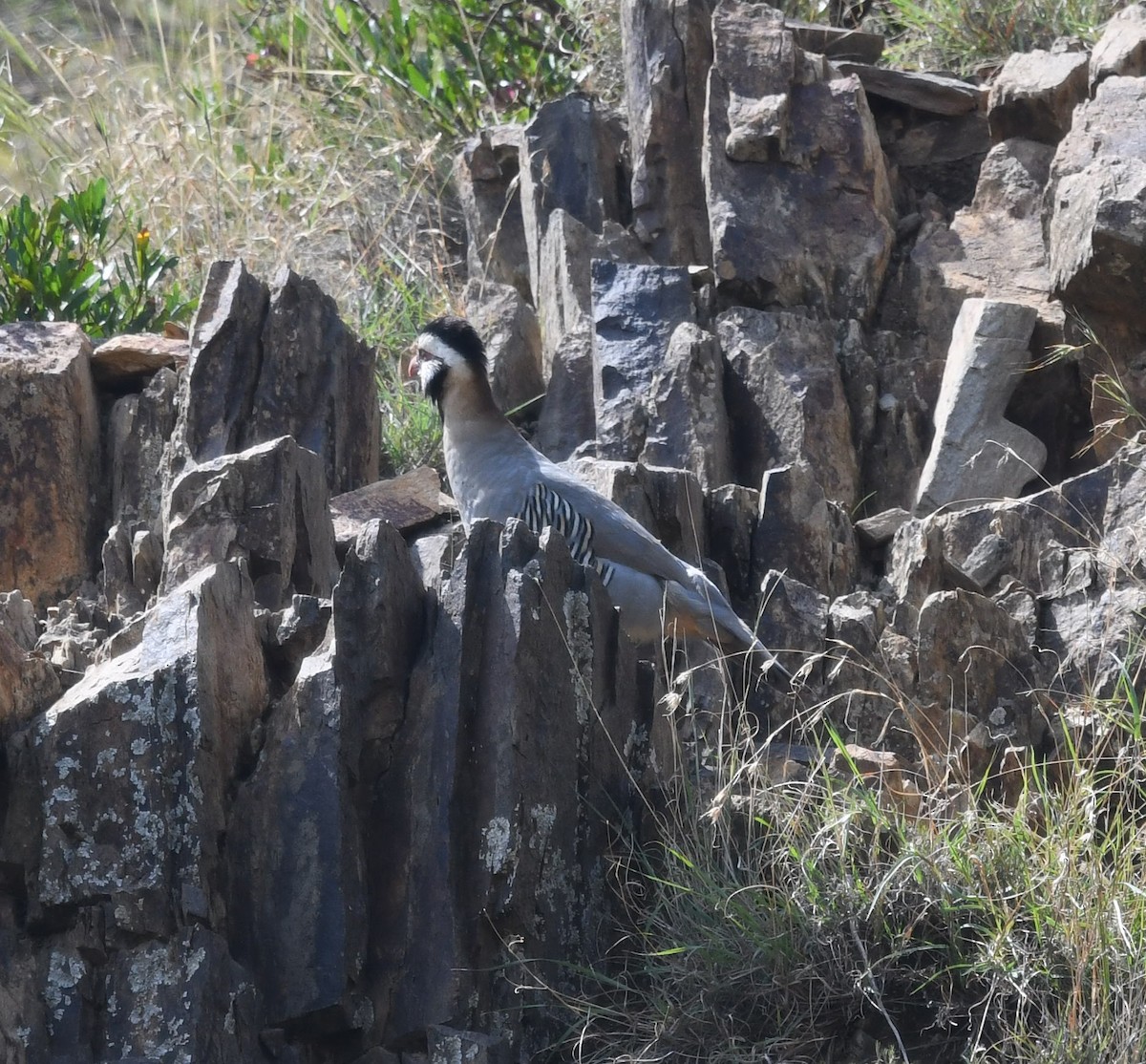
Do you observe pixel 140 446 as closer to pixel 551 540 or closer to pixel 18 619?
pixel 18 619

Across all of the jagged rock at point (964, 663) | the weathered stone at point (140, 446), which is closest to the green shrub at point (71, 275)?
the weathered stone at point (140, 446)

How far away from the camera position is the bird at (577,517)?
19.7ft

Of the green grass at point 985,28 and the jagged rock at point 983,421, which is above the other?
the green grass at point 985,28

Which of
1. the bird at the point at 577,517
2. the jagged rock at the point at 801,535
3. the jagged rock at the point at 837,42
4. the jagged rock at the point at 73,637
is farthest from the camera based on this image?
the jagged rock at the point at 837,42

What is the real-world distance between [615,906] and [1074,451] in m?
4.07

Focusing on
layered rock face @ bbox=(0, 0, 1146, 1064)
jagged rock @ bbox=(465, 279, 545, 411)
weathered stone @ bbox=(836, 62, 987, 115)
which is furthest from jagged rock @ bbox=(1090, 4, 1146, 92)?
jagged rock @ bbox=(465, 279, 545, 411)

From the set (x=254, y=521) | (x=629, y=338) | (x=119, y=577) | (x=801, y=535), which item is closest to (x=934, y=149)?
(x=629, y=338)

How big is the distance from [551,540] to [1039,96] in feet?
16.7

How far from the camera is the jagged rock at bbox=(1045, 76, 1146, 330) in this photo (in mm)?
6527

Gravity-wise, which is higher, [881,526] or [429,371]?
[429,371]

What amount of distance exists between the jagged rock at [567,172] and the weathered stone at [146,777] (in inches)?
193

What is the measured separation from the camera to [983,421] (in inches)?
277

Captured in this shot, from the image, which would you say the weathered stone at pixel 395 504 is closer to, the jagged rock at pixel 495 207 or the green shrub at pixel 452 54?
the jagged rock at pixel 495 207

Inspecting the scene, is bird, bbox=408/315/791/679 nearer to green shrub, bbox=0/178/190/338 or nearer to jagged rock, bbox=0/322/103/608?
jagged rock, bbox=0/322/103/608
